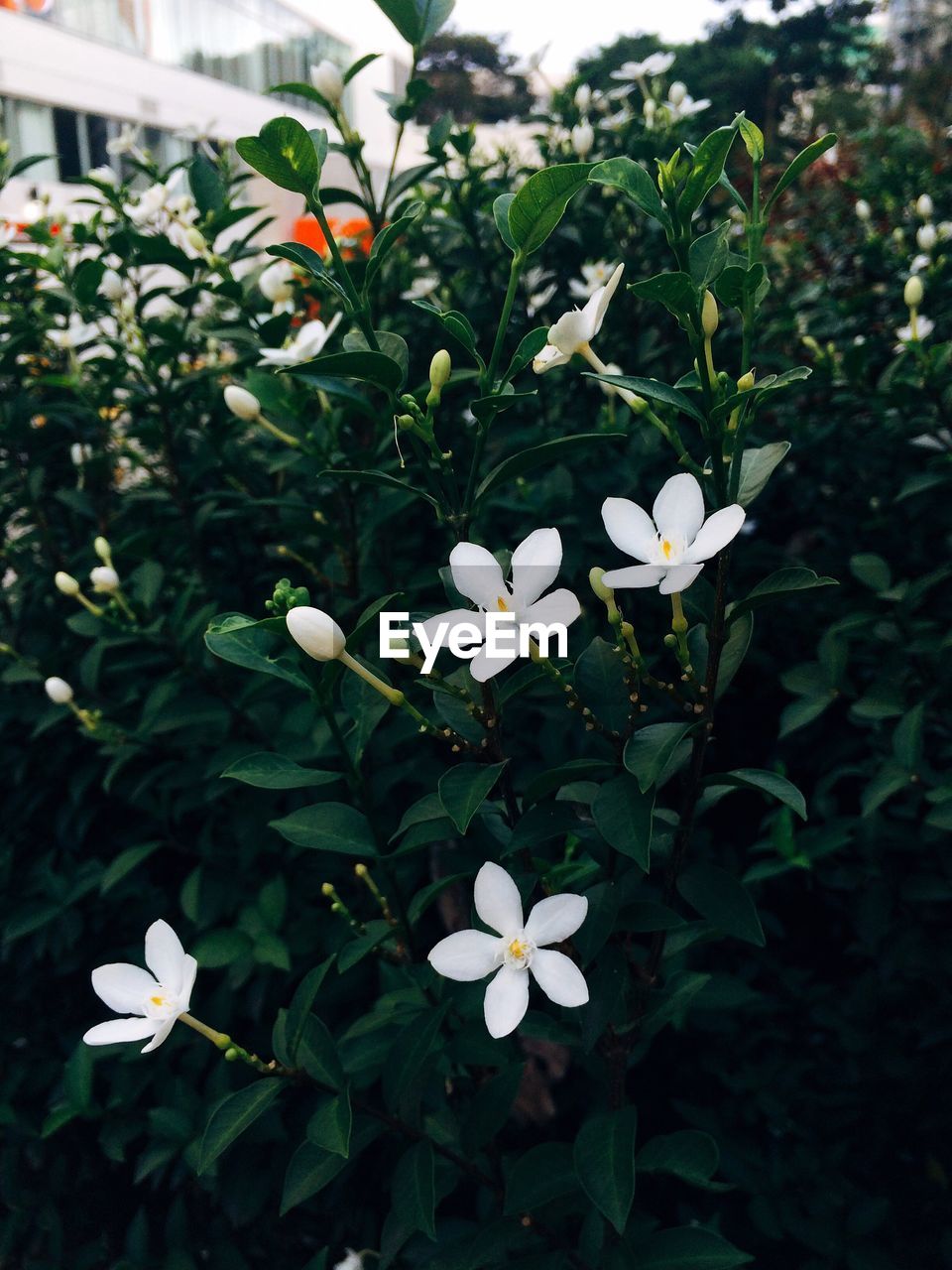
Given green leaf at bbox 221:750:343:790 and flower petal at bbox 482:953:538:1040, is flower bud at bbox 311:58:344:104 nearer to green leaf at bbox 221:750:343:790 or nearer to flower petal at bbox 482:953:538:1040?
green leaf at bbox 221:750:343:790

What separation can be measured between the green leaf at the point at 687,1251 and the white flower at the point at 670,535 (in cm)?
70

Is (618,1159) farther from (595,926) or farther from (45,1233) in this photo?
(45,1233)

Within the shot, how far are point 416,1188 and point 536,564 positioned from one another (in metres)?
0.64

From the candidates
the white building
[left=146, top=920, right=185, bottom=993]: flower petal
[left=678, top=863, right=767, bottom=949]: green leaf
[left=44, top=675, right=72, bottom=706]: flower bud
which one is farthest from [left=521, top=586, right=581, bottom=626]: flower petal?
the white building

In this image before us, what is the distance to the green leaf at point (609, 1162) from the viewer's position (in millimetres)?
890

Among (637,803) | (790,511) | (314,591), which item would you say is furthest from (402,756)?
(790,511)

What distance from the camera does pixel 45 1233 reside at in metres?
1.66

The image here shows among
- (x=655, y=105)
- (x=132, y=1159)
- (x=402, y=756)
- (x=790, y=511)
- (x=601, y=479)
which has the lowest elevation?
(x=132, y=1159)

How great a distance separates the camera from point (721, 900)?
923mm

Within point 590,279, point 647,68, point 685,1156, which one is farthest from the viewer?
point 647,68

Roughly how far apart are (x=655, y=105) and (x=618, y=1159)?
186cm

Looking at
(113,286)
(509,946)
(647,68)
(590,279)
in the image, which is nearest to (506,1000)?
(509,946)

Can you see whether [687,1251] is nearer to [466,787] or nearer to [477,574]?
[466,787]

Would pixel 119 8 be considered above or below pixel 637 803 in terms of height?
above
